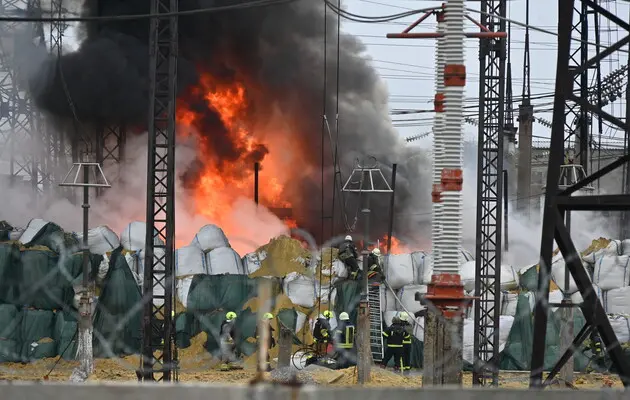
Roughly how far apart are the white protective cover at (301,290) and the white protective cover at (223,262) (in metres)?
2.80

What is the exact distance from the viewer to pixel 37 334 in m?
32.9

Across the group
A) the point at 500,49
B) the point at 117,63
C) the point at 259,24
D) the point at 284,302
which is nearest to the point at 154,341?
the point at 500,49

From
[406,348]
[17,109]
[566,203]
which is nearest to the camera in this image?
[566,203]

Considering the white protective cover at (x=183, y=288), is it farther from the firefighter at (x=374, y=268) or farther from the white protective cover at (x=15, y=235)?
the white protective cover at (x=15, y=235)

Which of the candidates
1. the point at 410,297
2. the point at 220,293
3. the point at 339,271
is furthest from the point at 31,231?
the point at 410,297

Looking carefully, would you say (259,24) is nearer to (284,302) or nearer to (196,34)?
(196,34)

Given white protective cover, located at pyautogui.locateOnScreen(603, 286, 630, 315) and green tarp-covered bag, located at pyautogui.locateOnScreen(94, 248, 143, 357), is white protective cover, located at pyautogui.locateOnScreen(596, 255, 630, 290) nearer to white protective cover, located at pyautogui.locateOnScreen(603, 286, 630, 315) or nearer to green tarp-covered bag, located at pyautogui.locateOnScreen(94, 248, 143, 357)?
white protective cover, located at pyautogui.locateOnScreen(603, 286, 630, 315)

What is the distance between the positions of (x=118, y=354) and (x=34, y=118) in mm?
19340

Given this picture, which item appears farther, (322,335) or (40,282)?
(40,282)

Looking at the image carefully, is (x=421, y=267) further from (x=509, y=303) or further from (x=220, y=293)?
(x=220, y=293)

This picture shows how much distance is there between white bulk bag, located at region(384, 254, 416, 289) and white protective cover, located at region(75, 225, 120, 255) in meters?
8.97

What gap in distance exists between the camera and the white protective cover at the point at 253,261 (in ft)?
127

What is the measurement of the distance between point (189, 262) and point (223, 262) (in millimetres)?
1188

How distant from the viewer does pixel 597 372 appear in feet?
104
